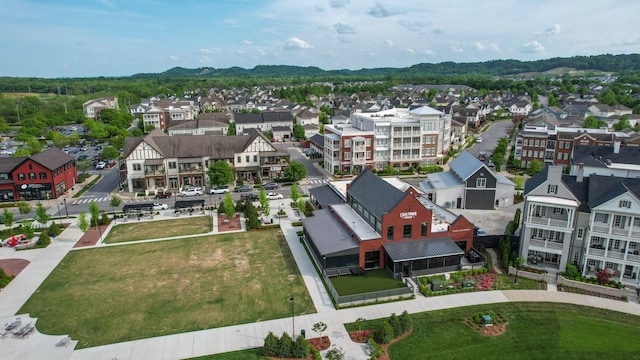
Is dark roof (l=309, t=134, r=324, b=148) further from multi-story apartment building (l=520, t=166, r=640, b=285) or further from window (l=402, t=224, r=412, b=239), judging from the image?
multi-story apartment building (l=520, t=166, r=640, b=285)

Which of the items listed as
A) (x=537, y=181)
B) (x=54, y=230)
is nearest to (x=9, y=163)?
(x=54, y=230)

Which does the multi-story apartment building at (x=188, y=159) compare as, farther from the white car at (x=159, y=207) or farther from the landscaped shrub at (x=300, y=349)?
the landscaped shrub at (x=300, y=349)

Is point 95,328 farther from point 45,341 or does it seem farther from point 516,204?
point 516,204

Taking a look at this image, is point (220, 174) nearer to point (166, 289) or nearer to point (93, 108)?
point (166, 289)

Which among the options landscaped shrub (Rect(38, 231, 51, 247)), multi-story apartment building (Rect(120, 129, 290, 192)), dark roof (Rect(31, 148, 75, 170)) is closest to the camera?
Answer: landscaped shrub (Rect(38, 231, 51, 247))

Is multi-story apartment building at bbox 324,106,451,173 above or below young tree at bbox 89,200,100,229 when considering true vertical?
above

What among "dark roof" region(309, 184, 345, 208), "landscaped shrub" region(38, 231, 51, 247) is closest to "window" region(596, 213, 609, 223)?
"dark roof" region(309, 184, 345, 208)
